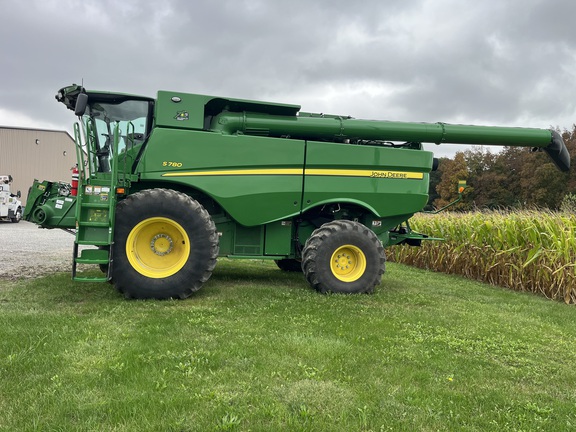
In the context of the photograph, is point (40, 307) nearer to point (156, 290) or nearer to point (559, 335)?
point (156, 290)

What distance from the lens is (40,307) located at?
549 cm

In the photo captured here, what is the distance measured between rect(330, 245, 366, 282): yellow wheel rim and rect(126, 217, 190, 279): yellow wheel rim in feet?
7.77

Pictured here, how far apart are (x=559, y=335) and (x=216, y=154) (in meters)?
5.12

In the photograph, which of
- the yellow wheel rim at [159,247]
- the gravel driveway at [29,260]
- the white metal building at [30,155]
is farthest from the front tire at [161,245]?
the white metal building at [30,155]

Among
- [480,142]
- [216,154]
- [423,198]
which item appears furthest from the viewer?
[480,142]

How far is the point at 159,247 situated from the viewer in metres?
6.53

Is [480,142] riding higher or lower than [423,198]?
higher

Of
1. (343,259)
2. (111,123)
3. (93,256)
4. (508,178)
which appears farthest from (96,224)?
(508,178)

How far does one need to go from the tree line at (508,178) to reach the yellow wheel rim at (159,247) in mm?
30615

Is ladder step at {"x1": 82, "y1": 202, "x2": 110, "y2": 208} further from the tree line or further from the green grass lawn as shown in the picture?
the tree line

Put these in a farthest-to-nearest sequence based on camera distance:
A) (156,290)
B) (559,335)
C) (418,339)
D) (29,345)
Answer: (156,290) → (559,335) → (418,339) → (29,345)

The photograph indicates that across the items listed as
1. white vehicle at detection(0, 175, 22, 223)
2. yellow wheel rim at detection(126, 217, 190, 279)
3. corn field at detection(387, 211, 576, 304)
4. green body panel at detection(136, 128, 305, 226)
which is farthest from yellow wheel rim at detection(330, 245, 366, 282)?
white vehicle at detection(0, 175, 22, 223)

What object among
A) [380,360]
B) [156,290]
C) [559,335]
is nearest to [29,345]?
[156,290]

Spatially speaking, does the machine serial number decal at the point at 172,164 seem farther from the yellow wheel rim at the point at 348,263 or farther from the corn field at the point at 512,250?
the corn field at the point at 512,250
